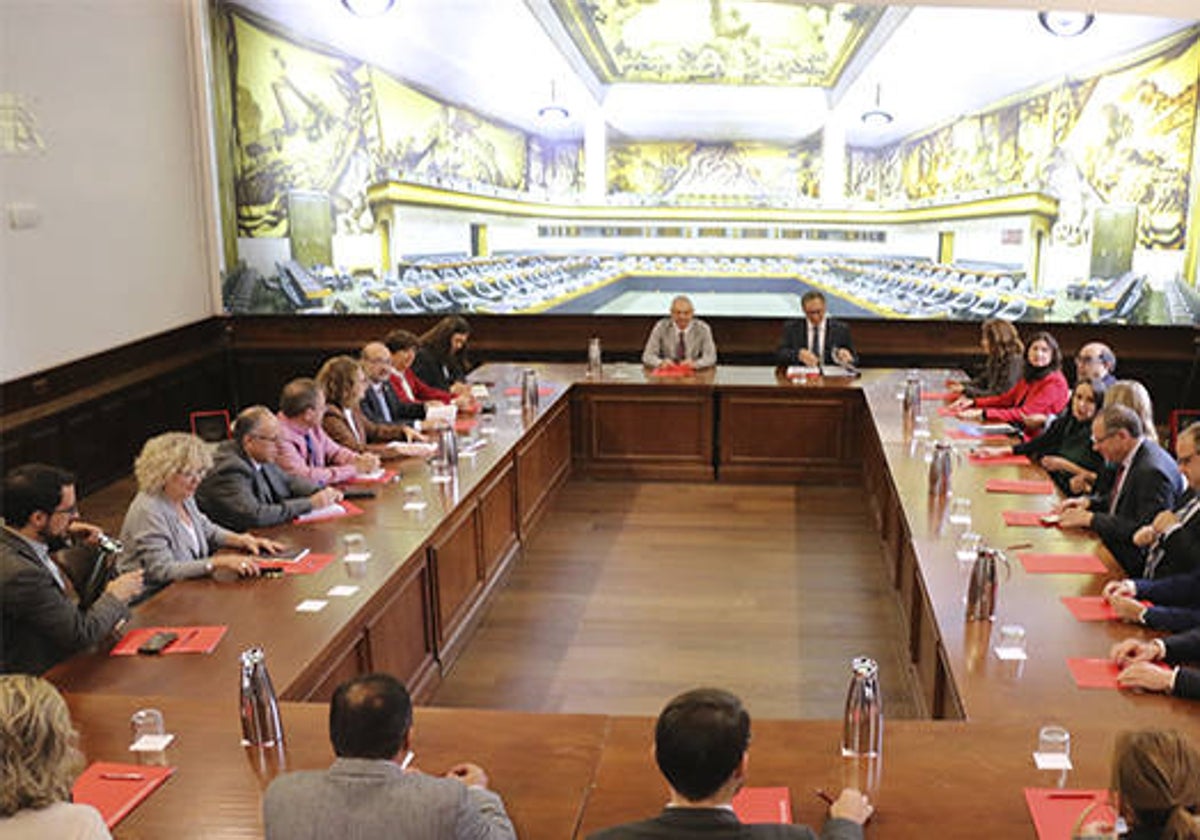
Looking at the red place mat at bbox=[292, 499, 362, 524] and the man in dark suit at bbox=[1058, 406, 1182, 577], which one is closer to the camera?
the man in dark suit at bbox=[1058, 406, 1182, 577]

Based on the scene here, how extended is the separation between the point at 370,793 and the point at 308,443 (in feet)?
11.4

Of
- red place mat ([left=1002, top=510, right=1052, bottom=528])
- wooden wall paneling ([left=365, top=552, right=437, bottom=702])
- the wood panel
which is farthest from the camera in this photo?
the wood panel

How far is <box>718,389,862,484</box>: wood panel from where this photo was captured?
312 inches

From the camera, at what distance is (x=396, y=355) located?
7180 mm

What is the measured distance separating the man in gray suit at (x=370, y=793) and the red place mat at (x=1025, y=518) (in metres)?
3.28

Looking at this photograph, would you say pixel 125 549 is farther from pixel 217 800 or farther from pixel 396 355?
pixel 396 355

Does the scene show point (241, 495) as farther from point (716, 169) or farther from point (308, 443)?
point (716, 169)

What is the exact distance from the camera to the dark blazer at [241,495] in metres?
4.46

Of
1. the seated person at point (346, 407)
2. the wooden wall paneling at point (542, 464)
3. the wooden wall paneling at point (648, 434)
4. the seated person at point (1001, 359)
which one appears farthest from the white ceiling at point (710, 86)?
the seated person at point (346, 407)

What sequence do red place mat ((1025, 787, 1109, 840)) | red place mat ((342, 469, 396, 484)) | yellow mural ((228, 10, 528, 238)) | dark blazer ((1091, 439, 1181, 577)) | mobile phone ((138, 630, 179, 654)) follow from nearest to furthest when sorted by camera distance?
red place mat ((1025, 787, 1109, 840)), mobile phone ((138, 630, 179, 654)), dark blazer ((1091, 439, 1181, 577)), red place mat ((342, 469, 396, 484)), yellow mural ((228, 10, 528, 238))

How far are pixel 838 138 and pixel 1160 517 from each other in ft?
22.1

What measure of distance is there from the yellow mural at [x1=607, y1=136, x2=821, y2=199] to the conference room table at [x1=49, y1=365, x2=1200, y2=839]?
4313mm

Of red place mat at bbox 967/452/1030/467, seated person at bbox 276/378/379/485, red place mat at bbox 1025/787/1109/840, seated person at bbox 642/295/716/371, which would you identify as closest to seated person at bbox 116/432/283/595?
seated person at bbox 276/378/379/485

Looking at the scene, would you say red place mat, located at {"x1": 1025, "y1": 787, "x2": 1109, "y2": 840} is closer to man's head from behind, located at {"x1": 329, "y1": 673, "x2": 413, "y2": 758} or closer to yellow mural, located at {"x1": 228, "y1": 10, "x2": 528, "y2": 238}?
man's head from behind, located at {"x1": 329, "y1": 673, "x2": 413, "y2": 758}
